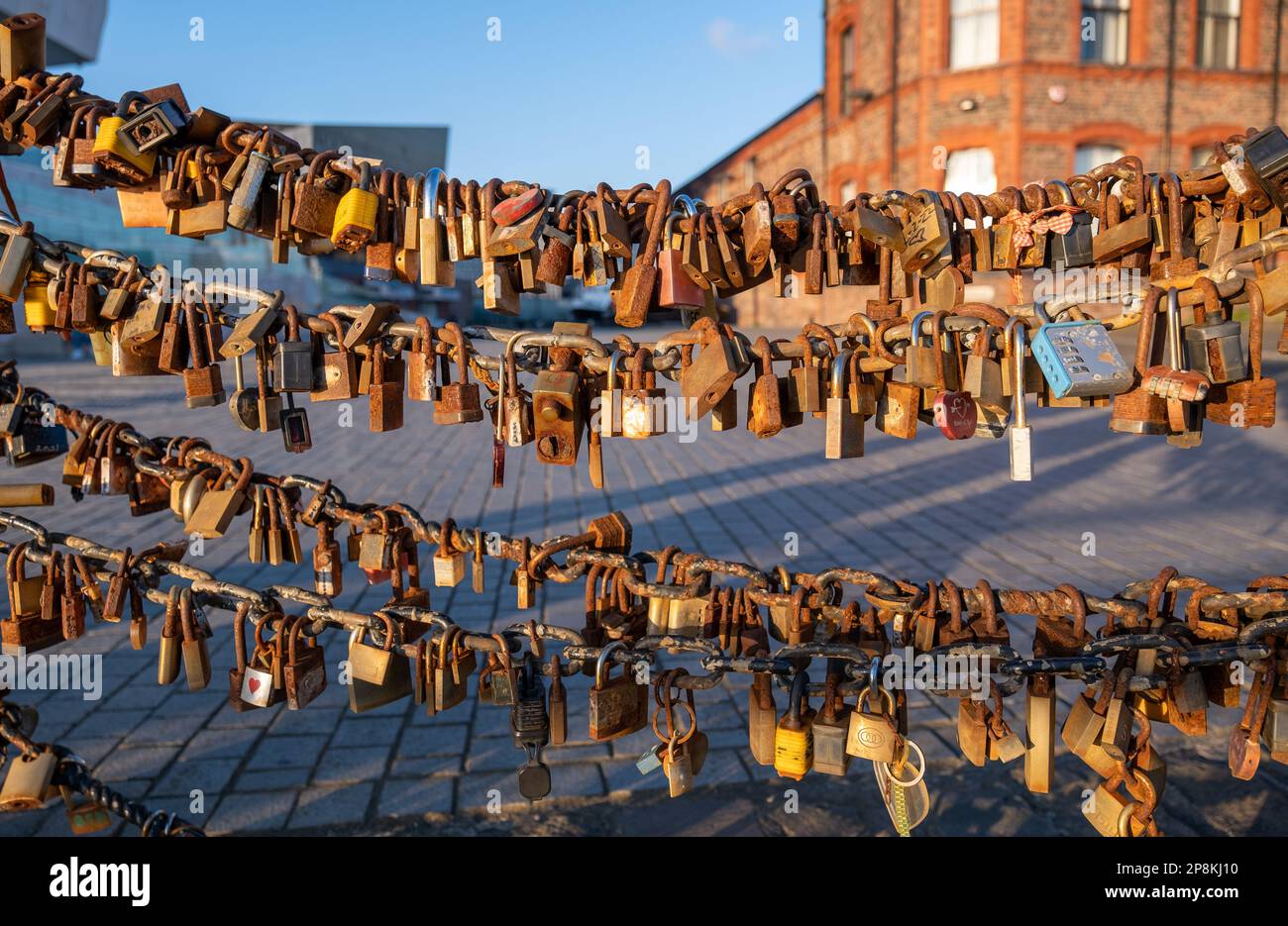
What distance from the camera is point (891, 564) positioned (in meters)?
5.56

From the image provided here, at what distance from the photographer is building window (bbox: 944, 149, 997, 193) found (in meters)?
18.5

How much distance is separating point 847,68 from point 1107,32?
5974mm

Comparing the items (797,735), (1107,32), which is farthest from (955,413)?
(1107,32)

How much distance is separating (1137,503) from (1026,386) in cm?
700

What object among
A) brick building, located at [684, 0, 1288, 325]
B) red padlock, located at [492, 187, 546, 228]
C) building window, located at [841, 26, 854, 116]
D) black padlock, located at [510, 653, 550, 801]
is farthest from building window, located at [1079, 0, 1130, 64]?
black padlock, located at [510, 653, 550, 801]

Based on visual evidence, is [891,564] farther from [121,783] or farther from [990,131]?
[990,131]

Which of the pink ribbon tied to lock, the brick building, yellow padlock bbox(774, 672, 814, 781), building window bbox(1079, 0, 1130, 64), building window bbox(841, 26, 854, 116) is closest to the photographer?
the pink ribbon tied to lock

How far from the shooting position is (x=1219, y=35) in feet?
60.7

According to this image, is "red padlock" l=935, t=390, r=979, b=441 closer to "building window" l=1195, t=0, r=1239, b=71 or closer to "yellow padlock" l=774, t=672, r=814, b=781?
"yellow padlock" l=774, t=672, r=814, b=781

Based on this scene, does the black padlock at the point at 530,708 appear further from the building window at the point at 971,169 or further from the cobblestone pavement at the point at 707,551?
the building window at the point at 971,169

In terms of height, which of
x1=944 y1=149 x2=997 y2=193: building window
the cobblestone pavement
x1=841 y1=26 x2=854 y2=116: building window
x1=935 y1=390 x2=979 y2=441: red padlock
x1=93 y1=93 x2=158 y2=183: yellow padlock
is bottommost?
the cobblestone pavement

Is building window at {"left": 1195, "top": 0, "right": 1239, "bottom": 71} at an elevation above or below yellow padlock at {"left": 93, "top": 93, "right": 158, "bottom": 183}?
above

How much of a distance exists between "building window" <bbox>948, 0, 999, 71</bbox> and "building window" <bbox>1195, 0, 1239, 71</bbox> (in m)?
4.33

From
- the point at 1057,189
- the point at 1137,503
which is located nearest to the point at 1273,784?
the point at 1057,189
